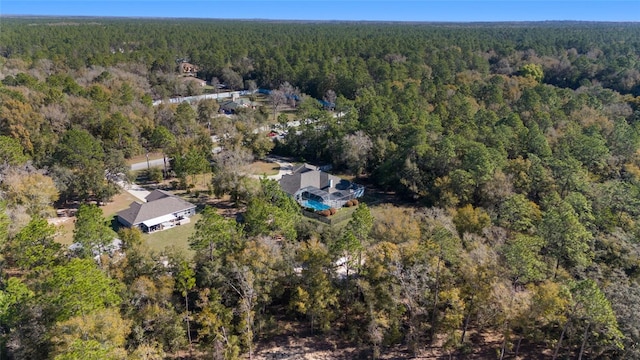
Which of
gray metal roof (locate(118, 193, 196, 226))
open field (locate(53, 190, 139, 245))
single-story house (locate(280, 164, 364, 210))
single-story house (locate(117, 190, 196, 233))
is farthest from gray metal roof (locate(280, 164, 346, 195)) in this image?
open field (locate(53, 190, 139, 245))

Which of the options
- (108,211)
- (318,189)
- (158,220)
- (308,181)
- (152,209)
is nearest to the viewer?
(158,220)

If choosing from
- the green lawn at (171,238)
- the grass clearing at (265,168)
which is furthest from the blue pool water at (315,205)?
the green lawn at (171,238)

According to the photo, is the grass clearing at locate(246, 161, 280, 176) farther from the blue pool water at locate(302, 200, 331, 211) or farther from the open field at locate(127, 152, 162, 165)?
the open field at locate(127, 152, 162, 165)

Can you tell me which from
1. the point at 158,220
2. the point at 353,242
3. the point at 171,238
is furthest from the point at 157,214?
the point at 353,242

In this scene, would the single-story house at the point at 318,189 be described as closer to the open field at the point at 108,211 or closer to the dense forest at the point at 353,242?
the dense forest at the point at 353,242

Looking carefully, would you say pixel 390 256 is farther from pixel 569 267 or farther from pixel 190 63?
pixel 190 63

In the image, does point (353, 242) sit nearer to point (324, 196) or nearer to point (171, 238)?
point (171, 238)
